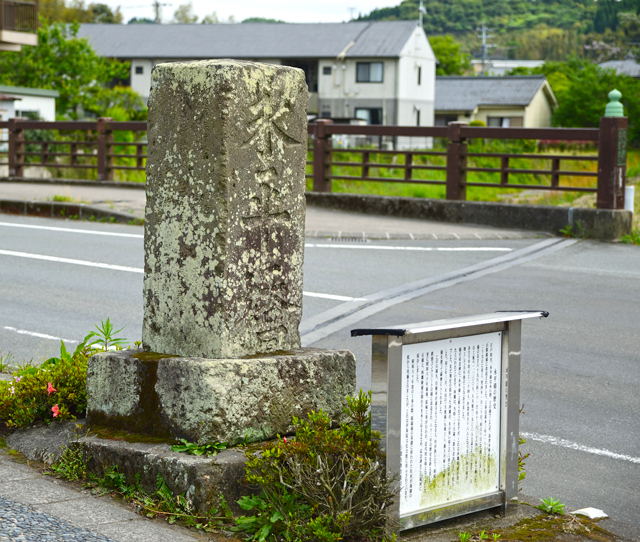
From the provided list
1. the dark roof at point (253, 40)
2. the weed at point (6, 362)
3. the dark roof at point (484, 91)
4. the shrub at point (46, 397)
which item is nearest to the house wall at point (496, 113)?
the dark roof at point (484, 91)

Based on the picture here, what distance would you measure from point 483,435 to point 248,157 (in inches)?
60.0

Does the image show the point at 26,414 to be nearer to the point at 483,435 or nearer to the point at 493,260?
the point at 483,435

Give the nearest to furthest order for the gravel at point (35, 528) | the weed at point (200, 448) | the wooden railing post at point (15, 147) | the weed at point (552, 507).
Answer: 1. the gravel at point (35, 528)
2. the weed at point (200, 448)
3. the weed at point (552, 507)
4. the wooden railing post at point (15, 147)

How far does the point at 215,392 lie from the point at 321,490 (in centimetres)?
63

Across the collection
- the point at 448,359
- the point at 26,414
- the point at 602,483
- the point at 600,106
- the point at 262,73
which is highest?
the point at 600,106

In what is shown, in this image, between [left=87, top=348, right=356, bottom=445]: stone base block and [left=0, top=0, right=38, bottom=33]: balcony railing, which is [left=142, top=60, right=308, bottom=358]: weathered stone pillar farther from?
[left=0, top=0, right=38, bottom=33]: balcony railing

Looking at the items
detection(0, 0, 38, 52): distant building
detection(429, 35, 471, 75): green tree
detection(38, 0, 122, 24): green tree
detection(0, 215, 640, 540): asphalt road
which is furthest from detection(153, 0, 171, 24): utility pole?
detection(0, 215, 640, 540): asphalt road

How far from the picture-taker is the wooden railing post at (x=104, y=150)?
61.6 ft

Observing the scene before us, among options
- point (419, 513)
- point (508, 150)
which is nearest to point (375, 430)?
point (419, 513)

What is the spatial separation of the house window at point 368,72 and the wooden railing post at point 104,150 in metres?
34.4

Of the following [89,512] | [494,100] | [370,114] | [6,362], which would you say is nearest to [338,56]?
[370,114]

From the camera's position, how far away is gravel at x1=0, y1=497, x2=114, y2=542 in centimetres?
293

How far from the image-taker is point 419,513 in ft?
10.8

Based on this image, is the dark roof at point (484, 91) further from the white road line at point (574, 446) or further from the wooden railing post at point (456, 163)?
the white road line at point (574, 446)
